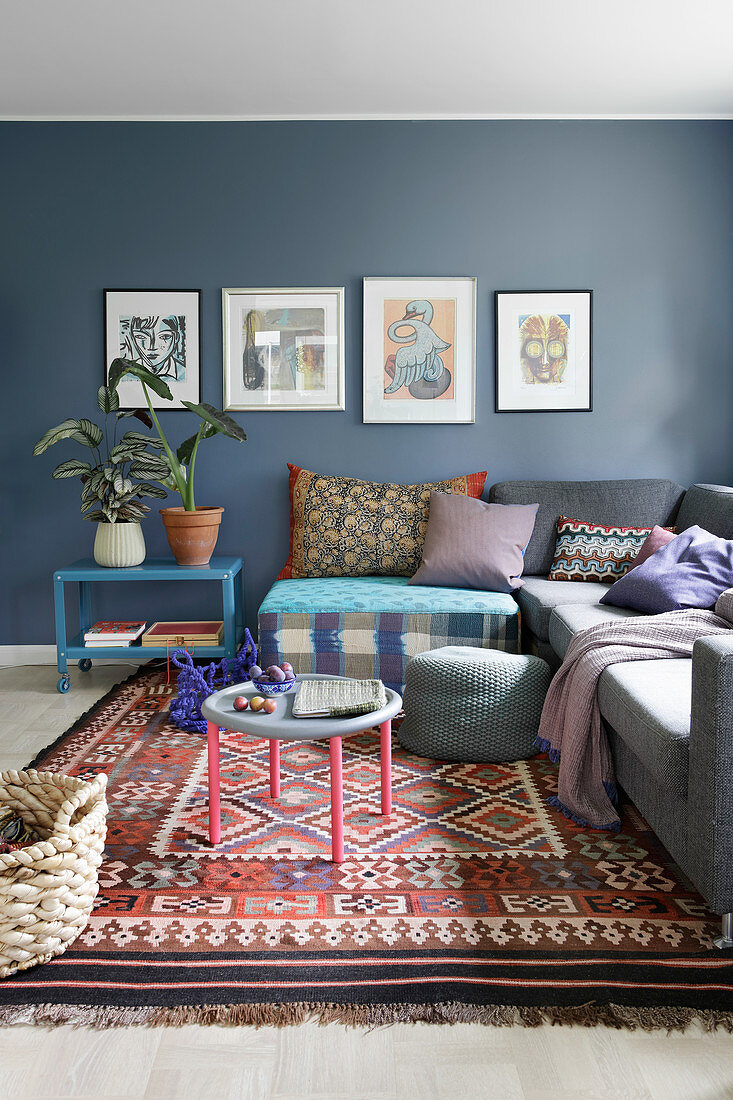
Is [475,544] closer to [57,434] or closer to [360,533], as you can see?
[360,533]

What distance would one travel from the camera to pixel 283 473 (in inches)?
172

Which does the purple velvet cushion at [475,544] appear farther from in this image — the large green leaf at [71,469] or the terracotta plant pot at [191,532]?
the large green leaf at [71,469]

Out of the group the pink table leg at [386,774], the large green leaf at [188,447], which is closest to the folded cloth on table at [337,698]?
the pink table leg at [386,774]

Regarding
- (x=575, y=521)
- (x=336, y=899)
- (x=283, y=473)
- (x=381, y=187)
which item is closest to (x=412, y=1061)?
(x=336, y=899)

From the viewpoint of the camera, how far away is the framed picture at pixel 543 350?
4.25 m

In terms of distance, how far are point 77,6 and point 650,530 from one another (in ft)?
9.96

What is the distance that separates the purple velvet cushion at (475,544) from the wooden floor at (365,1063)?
230 cm

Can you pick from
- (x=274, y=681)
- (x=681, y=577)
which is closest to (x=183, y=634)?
(x=274, y=681)

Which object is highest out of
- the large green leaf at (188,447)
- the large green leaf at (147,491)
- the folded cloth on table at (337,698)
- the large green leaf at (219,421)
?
the large green leaf at (219,421)

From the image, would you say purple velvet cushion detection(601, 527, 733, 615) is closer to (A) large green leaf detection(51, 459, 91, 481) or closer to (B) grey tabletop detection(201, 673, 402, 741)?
(B) grey tabletop detection(201, 673, 402, 741)

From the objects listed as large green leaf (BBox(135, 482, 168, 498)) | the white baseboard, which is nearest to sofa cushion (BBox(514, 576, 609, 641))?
large green leaf (BBox(135, 482, 168, 498))

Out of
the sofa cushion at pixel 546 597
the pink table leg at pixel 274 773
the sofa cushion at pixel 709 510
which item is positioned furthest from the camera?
the sofa cushion at pixel 709 510

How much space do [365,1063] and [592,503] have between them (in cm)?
298

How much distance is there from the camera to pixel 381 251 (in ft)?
14.0
